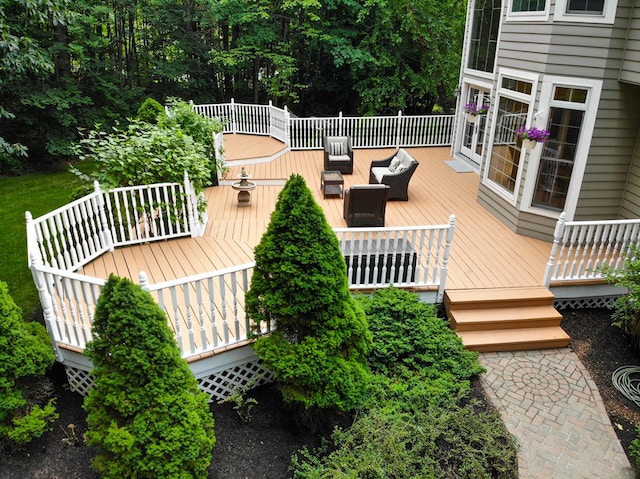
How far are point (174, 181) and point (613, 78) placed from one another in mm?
6196

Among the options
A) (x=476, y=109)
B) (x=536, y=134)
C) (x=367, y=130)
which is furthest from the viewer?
(x=367, y=130)

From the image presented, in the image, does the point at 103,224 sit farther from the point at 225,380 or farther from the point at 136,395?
the point at 136,395

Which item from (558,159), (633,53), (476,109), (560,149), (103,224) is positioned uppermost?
(633,53)

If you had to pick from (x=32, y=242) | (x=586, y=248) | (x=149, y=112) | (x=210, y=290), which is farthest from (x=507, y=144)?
(x=149, y=112)

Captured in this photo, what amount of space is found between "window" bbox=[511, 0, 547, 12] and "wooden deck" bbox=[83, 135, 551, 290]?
3.34 m

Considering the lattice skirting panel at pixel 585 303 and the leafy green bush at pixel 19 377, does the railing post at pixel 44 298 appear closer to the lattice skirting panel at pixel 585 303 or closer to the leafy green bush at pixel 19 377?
the leafy green bush at pixel 19 377

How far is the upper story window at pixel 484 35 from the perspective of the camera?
30.9 ft

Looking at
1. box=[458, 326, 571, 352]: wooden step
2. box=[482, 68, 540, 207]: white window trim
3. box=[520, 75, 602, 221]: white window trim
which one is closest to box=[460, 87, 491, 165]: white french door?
box=[482, 68, 540, 207]: white window trim

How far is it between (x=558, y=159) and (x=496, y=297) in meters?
2.63

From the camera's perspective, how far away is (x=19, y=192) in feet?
33.1

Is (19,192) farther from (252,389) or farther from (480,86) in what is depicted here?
(480,86)

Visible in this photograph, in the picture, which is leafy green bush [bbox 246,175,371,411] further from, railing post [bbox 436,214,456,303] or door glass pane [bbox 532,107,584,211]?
door glass pane [bbox 532,107,584,211]

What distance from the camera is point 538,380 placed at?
16.3 feet

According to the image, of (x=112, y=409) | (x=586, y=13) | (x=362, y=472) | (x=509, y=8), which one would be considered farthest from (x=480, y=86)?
(x=112, y=409)
